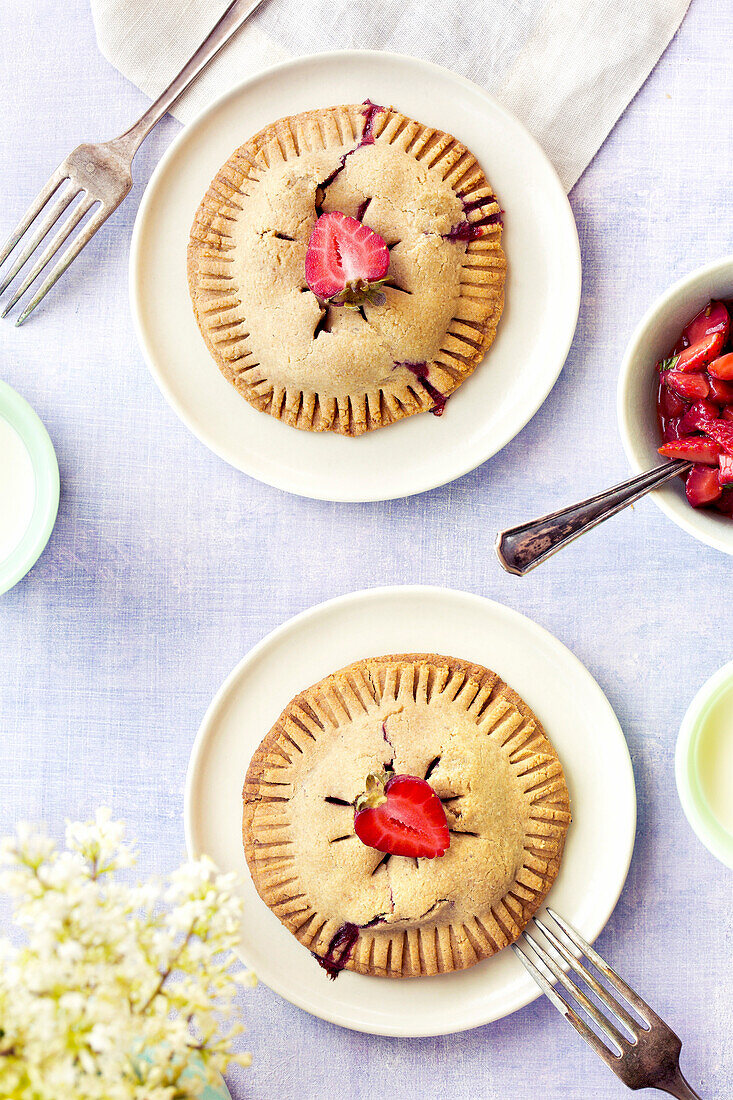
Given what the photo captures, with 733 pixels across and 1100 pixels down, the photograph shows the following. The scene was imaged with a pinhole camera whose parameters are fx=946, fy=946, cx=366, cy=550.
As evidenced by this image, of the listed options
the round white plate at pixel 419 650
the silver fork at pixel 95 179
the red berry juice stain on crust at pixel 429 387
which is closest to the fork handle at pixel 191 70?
the silver fork at pixel 95 179

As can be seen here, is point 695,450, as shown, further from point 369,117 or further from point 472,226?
point 369,117

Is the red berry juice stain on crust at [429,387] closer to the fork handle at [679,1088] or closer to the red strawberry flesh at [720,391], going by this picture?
the red strawberry flesh at [720,391]

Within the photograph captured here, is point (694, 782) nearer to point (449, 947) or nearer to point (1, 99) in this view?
point (449, 947)

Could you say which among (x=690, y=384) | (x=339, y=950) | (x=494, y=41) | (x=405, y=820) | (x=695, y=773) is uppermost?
(x=494, y=41)

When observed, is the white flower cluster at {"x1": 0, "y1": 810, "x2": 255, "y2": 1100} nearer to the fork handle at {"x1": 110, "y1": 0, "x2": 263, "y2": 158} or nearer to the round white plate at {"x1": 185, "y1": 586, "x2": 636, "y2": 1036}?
the round white plate at {"x1": 185, "y1": 586, "x2": 636, "y2": 1036}

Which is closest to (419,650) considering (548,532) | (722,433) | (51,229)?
(548,532)

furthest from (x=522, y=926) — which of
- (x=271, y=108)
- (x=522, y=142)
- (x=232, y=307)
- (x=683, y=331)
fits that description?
(x=271, y=108)
